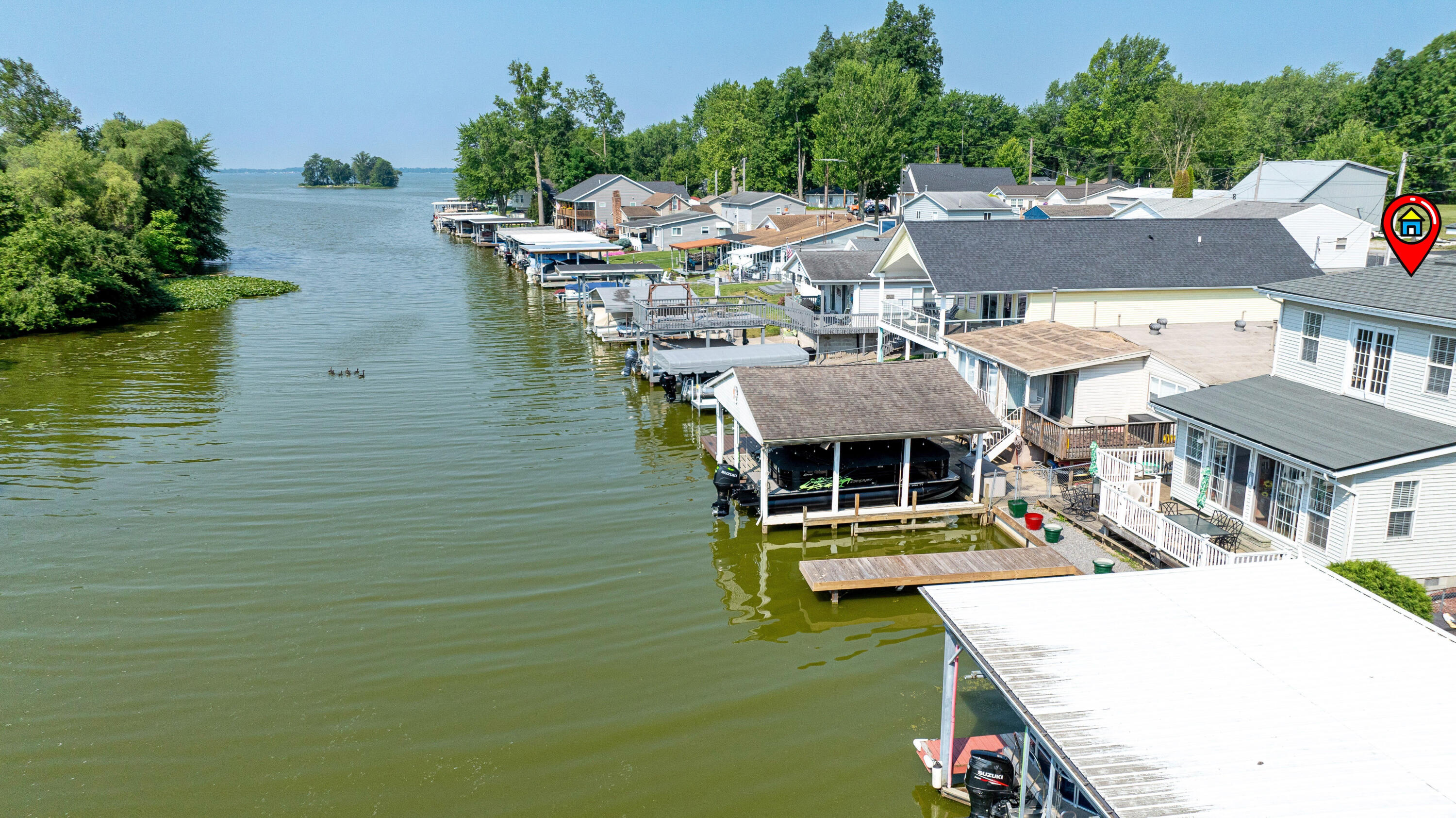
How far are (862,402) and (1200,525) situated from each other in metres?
8.18

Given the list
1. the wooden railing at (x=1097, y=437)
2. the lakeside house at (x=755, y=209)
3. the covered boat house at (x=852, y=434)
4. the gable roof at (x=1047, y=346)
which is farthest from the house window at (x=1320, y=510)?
the lakeside house at (x=755, y=209)

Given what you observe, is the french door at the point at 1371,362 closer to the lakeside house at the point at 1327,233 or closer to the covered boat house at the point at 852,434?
the covered boat house at the point at 852,434

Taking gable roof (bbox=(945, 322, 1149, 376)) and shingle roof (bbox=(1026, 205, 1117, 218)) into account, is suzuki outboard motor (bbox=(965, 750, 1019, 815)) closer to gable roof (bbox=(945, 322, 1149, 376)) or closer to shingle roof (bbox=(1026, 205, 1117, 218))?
gable roof (bbox=(945, 322, 1149, 376))

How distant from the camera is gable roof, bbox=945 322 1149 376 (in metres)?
26.5

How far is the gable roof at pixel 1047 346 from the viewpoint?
26.5 metres

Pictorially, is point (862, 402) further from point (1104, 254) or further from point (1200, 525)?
point (1104, 254)

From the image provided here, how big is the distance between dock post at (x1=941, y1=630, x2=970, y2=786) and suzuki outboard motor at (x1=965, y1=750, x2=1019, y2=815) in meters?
0.25

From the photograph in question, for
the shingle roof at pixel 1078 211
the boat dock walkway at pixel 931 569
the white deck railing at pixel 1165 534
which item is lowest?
the boat dock walkway at pixel 931 569

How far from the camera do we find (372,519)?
80.3 feet

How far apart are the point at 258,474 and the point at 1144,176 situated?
124866 millimetres

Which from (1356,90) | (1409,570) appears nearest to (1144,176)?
(1356,90)

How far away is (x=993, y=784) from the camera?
12852mm

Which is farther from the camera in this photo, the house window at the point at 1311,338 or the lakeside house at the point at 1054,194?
the lakeside house at the point at 1054,194

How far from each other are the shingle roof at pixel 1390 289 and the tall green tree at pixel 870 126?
80733 mm
